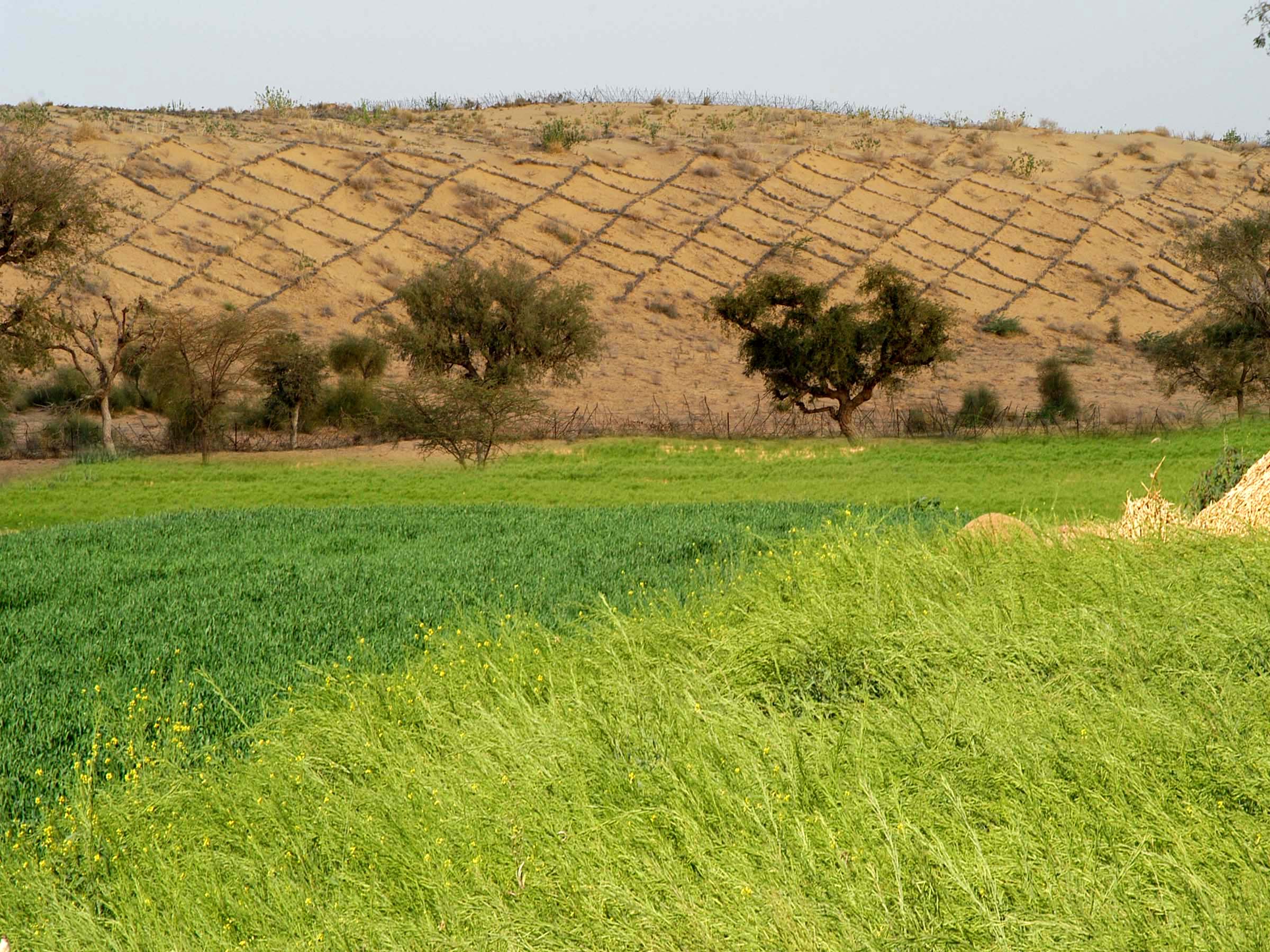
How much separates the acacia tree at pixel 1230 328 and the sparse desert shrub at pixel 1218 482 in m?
24.5

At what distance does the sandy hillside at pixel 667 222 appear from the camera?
163ft

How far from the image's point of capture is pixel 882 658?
6.53 metres

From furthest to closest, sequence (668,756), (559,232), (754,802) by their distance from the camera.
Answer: (559,232)
(668,756)
(754,802)

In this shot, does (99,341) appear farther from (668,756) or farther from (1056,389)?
(668,756)

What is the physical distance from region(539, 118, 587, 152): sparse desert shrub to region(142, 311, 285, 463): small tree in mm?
33106

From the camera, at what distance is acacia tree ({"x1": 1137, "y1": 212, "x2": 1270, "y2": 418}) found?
34.3 m

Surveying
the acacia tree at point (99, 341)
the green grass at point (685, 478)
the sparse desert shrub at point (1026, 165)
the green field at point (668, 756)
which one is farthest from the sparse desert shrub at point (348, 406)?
the sparse desert shrub at point (1026, 165)

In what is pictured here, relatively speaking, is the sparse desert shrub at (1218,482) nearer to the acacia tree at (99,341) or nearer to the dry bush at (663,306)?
the acacia tree at (99,341)

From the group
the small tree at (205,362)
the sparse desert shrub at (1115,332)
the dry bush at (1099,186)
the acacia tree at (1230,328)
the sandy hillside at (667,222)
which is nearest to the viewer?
the small tree at (205,362)

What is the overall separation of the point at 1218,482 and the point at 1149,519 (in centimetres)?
225

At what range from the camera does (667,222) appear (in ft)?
198

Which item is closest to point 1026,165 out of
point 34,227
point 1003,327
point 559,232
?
point 1003,327

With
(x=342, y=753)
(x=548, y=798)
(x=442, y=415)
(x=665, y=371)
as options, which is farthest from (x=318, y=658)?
(x=665, y=371)

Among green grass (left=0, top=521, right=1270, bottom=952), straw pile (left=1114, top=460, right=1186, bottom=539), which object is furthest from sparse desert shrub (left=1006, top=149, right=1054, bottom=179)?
green grass (left=0, top=521, right=1270, bottom=952)
